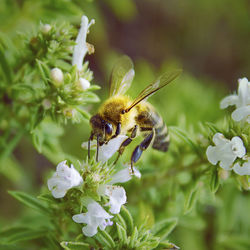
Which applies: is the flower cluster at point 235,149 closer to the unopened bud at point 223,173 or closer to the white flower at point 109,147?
the unopened bud at point 223,173

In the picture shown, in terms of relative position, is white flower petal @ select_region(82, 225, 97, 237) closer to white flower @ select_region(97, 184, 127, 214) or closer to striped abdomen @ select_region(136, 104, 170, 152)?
white flower @ select_region(97, 184, 127, 214)

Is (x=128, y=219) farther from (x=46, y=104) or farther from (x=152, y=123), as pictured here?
(x=46, y=104)

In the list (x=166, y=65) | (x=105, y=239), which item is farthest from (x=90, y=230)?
(x=166, y=65)

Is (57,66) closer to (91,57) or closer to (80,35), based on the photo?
(80,35)

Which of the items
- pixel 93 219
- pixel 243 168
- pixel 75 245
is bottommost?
pixel 75 245

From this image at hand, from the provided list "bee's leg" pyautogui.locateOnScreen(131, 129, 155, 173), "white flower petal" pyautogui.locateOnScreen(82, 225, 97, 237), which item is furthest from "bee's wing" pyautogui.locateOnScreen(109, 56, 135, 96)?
"white flower petal" pyautogui.locateOnScreen(82, 225, 97, 237)
